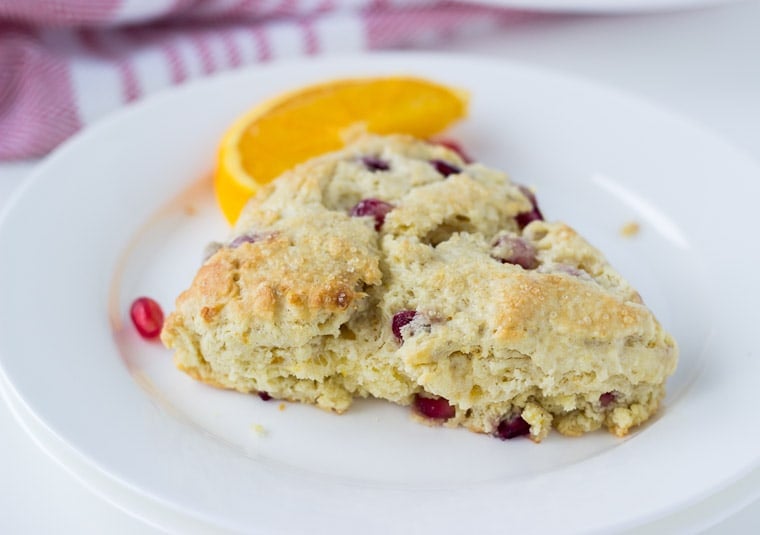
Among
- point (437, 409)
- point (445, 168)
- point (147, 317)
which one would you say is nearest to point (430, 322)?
point (437, 409)

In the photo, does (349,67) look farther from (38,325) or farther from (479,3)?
(38,325)

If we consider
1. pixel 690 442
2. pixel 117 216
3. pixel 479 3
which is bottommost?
pixel 117 216

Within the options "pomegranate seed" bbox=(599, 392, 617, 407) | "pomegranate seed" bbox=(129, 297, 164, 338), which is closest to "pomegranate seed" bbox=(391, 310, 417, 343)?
"pomegranate seed" bbox=(599, 392, 617, 407)

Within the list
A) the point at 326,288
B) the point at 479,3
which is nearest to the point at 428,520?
the point at 326,288

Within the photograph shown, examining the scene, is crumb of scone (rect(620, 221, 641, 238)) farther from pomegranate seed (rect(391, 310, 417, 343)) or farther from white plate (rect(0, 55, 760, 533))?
pomegranate seed (rect(391, 310, 417, 343))

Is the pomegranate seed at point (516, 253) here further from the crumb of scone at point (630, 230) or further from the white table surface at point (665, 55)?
the white table surface at point (665, 55)

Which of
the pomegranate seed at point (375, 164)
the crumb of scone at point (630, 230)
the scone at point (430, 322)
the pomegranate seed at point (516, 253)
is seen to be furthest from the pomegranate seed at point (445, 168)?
the crumb of scone at point (630, 230)
